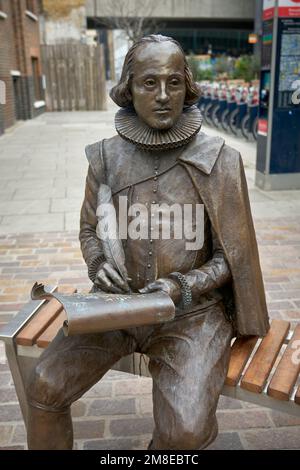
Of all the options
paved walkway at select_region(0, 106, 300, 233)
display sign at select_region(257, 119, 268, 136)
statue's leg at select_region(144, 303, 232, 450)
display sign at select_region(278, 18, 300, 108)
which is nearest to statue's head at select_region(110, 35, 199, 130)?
statue's leg at select_region(144, 303, 232, 450)

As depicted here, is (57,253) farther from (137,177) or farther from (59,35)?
(59,35)

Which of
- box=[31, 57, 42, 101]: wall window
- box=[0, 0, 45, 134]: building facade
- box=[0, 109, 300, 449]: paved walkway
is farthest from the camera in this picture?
box=[31, 57, 42, 101]: wall window

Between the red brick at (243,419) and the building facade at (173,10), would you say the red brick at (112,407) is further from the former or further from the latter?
the building facade at (173,10)

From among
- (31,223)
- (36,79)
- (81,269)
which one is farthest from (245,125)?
(36,79)

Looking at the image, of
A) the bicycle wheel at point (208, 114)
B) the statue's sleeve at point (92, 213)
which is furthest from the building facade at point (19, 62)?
the statue's sleeve at point (92, 213)

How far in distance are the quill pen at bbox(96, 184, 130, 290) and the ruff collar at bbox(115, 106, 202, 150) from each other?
26 centimetres

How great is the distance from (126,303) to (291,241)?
376 cm

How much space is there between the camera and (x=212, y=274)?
2109 mm

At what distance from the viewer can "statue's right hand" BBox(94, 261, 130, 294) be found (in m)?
2.06

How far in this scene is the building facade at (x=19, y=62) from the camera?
14.3m

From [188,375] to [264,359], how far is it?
456 mm

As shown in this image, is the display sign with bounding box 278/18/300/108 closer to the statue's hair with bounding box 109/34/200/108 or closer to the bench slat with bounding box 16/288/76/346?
the statue's hair with bounding box 109/34/200/108

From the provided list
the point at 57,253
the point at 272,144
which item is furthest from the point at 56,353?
the point at 272,144
